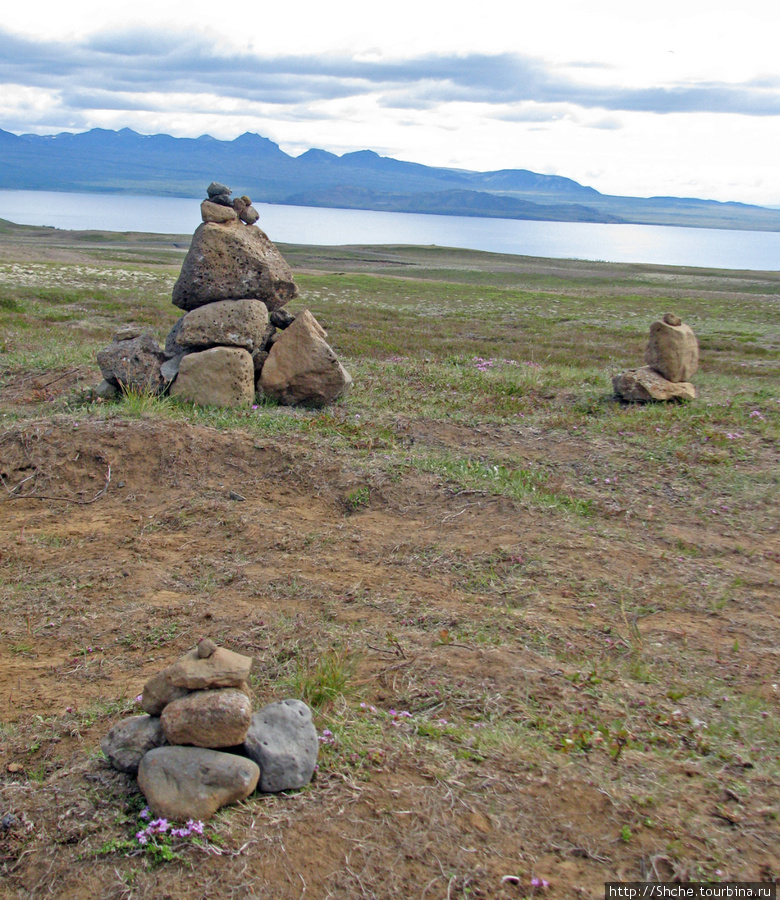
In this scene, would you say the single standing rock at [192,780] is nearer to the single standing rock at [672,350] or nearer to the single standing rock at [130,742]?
the single standing rock at [130,742]

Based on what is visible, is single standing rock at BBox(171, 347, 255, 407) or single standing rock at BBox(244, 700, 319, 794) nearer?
single standing rock at BBox(244, 700, 319, 794)

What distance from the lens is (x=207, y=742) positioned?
3.54 metres

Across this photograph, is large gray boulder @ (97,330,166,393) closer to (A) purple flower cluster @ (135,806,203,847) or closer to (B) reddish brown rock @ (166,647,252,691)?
(B) reddish brown rock @ (166,647,252,691)

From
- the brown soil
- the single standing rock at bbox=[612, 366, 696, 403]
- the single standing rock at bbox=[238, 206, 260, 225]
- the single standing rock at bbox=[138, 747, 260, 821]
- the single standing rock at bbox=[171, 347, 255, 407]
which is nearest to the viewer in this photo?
the brown soil

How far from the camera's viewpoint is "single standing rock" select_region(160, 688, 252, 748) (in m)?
3.53

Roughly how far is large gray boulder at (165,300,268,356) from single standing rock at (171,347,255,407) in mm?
Result: 226

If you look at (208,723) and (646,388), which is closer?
(208,723)

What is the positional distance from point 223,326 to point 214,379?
0.77 meters

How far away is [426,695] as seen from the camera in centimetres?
443

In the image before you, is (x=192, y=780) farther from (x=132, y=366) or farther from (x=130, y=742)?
(x=132, y=366)

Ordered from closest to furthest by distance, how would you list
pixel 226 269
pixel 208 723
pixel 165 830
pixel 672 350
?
pixel 165 830 < pixel 208 723 < pixel 226 269 < pixel 672 350

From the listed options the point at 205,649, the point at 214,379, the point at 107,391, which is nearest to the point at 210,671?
the point at 205,649

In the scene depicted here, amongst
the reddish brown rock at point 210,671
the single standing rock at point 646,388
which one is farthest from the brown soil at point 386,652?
the single standing rock at point 646,388

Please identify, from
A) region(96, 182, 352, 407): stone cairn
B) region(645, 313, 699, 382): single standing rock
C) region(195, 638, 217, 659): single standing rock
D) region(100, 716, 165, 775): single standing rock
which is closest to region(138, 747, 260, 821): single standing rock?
region(100, 716, 165, 775): single standing rock
